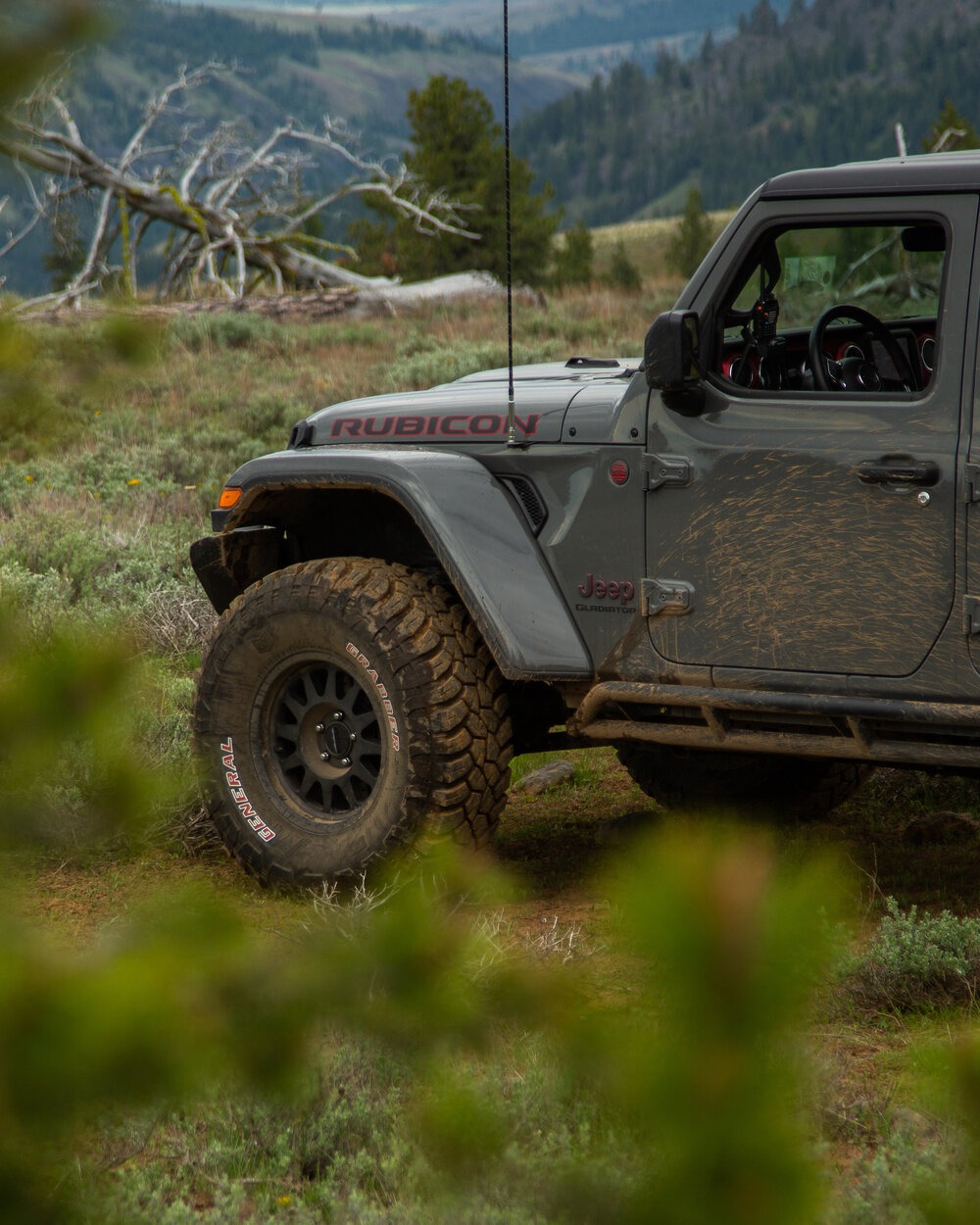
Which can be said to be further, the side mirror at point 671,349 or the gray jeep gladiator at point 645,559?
the side mirror at point 671,349

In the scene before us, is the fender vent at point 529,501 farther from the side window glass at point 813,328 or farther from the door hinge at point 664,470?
the side window glass at point 813,328

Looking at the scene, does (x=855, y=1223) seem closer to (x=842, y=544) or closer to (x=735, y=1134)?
(x=735, y=1134)

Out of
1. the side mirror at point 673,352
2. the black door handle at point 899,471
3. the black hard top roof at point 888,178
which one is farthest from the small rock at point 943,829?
the black hard top roof at point 888,178

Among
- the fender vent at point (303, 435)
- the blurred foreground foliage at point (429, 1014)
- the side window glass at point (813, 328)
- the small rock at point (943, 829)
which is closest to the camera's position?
the blurred foreground foliage at point (429, 1014)

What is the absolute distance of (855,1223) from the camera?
7.04ft

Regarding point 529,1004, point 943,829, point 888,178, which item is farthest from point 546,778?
point 529,1004

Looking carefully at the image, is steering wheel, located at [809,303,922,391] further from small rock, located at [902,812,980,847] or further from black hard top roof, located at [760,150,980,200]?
small rock, located at [902,812,980,847]

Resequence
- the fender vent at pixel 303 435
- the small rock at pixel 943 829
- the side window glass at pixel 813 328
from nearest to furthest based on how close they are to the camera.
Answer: the side window glass at pixel 813 328 → the fender vent at pixel 303 435 → the small rock at pixel 943 829

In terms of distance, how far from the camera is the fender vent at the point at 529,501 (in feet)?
14.8

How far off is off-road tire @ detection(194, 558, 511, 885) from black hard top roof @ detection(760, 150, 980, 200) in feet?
5.24

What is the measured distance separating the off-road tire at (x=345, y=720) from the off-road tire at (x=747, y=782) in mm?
1099

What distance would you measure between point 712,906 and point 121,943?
50 centimetres

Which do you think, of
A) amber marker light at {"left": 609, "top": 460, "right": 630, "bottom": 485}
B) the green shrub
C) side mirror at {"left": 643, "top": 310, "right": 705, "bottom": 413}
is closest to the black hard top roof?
side mirror at {"left": 643, "top": 310, "right": 705, "bottom": 413}

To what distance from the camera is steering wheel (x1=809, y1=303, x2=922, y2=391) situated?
4.30 meters
